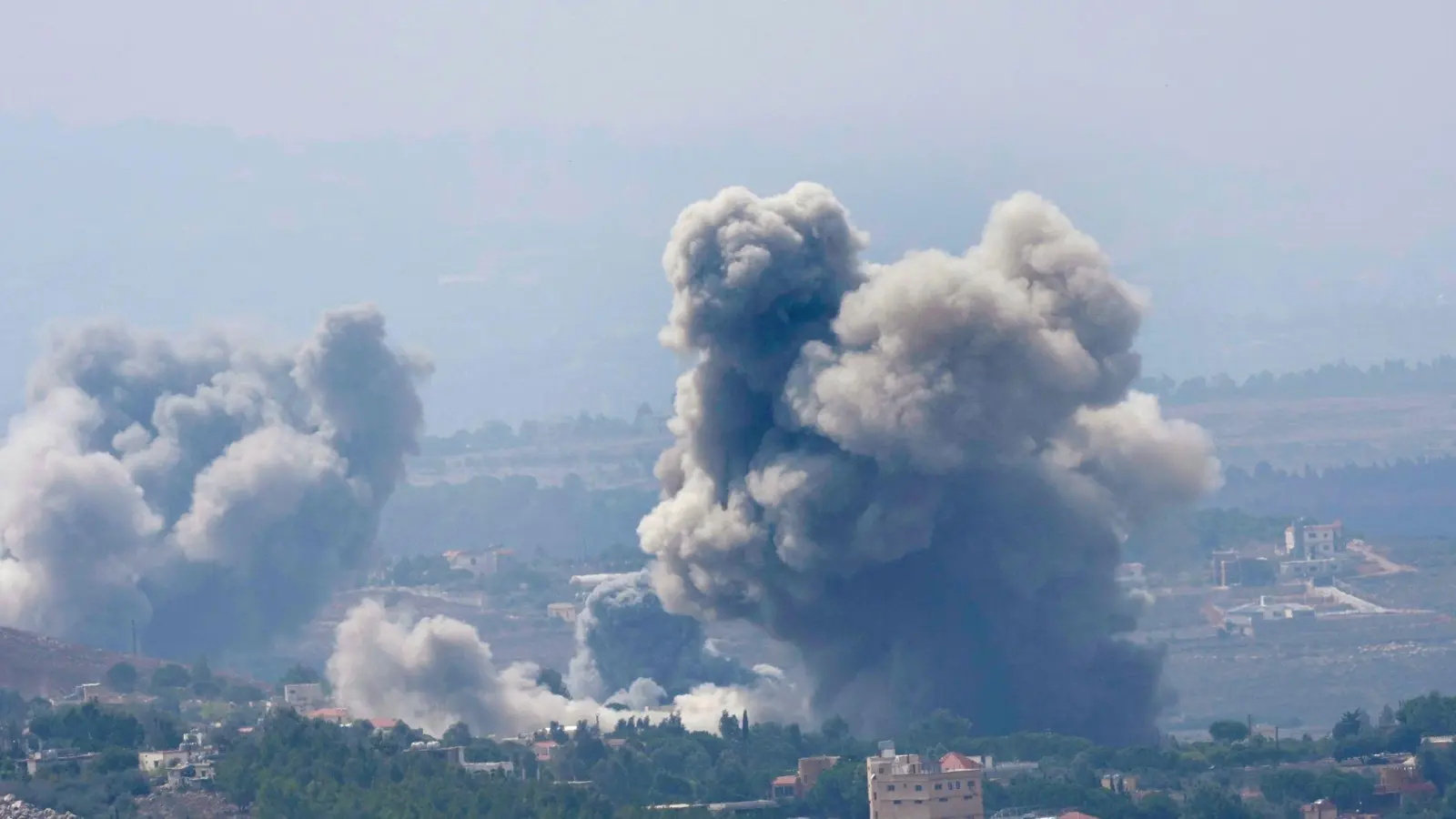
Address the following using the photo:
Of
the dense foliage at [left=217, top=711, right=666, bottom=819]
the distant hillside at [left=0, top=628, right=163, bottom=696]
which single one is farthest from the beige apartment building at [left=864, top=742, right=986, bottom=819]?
the distant hillside at [left=0, top=628, right=163, bottom=696]

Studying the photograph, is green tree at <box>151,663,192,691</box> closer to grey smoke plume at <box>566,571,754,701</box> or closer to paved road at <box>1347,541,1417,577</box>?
grey smoke plume at <box>566,571,754,701</box>

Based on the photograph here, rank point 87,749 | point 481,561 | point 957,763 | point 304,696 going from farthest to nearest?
1. point 481,561
2. point 304,696
3. point 87,749
4. point 957,763

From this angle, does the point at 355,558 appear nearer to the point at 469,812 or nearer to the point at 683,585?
the point at 683,585

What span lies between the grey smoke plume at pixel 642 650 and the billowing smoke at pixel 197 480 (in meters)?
17.1

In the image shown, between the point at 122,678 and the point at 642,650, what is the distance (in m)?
13.2

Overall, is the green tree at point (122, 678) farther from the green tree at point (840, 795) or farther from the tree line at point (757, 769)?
the green tree at point (840, 795)

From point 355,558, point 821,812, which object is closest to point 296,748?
point 821,812

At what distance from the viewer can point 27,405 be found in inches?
5295

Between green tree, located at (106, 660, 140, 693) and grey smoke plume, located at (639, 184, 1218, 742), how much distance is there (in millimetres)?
17406

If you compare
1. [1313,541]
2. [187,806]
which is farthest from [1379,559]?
[187,806]

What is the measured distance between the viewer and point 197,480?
12550cm

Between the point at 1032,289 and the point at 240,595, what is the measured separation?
134 feet

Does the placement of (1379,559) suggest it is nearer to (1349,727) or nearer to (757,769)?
(1349,727)

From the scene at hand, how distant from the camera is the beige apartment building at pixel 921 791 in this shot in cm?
7931
